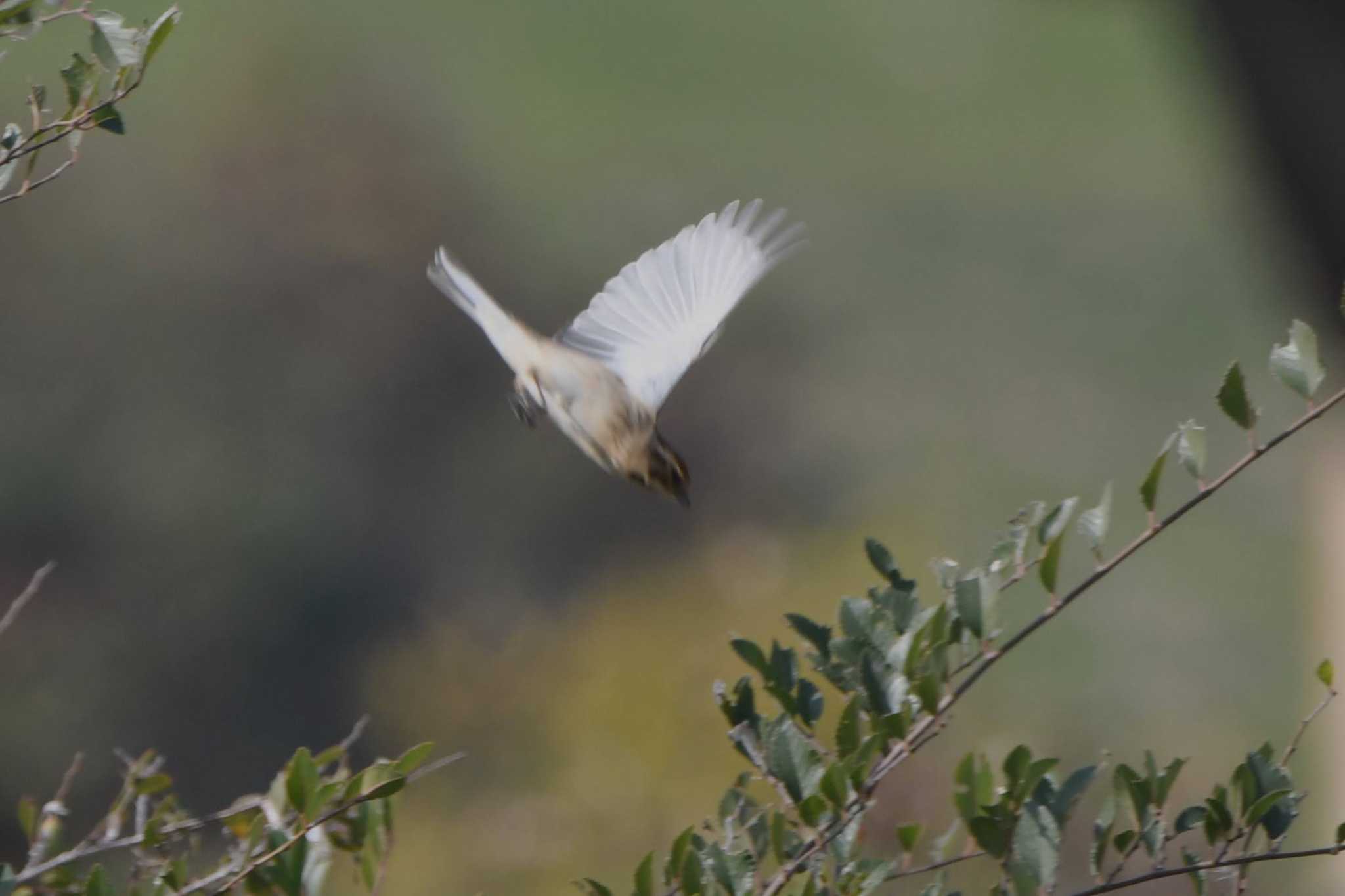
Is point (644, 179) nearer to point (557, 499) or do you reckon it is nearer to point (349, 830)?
point (557, 499)

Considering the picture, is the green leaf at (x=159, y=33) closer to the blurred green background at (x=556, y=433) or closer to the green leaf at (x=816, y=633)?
the green leaf at (x=816, y=633)

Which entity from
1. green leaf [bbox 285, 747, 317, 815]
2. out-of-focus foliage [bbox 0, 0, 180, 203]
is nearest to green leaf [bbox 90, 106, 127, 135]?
out-of-focus foliage [bbox 0, 0, 180, 203]

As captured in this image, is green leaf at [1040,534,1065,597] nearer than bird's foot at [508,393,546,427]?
Yes

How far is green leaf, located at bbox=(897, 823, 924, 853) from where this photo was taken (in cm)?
78

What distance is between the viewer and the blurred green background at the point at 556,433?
2221 millimetres

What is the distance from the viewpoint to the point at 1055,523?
73 cm

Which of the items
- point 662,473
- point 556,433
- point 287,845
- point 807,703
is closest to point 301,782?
point 287,845

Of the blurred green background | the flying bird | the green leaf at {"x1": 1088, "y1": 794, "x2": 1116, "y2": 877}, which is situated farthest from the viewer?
the blurred green background

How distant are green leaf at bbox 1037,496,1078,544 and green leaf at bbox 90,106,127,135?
0.51 meters

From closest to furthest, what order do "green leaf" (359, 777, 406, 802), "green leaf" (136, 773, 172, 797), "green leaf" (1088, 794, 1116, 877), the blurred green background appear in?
"green leaf" (359, 777, 406, 802) < "green leaf" (1088, 794, 1116, 877) < "green leaf" (136, 773, 172, 797) < the blurred green background

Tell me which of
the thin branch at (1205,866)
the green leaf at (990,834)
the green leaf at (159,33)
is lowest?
the thin branch at (1205,866)

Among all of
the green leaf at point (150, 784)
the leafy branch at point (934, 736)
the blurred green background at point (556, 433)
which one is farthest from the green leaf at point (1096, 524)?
the blurred green background at point (556, 433)

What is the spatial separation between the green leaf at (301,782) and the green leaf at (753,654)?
0.70 feet

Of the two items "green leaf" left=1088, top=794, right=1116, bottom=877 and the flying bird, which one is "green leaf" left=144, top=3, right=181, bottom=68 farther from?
"green leaf" left=1088, top=794, right=1116, bottom=877
